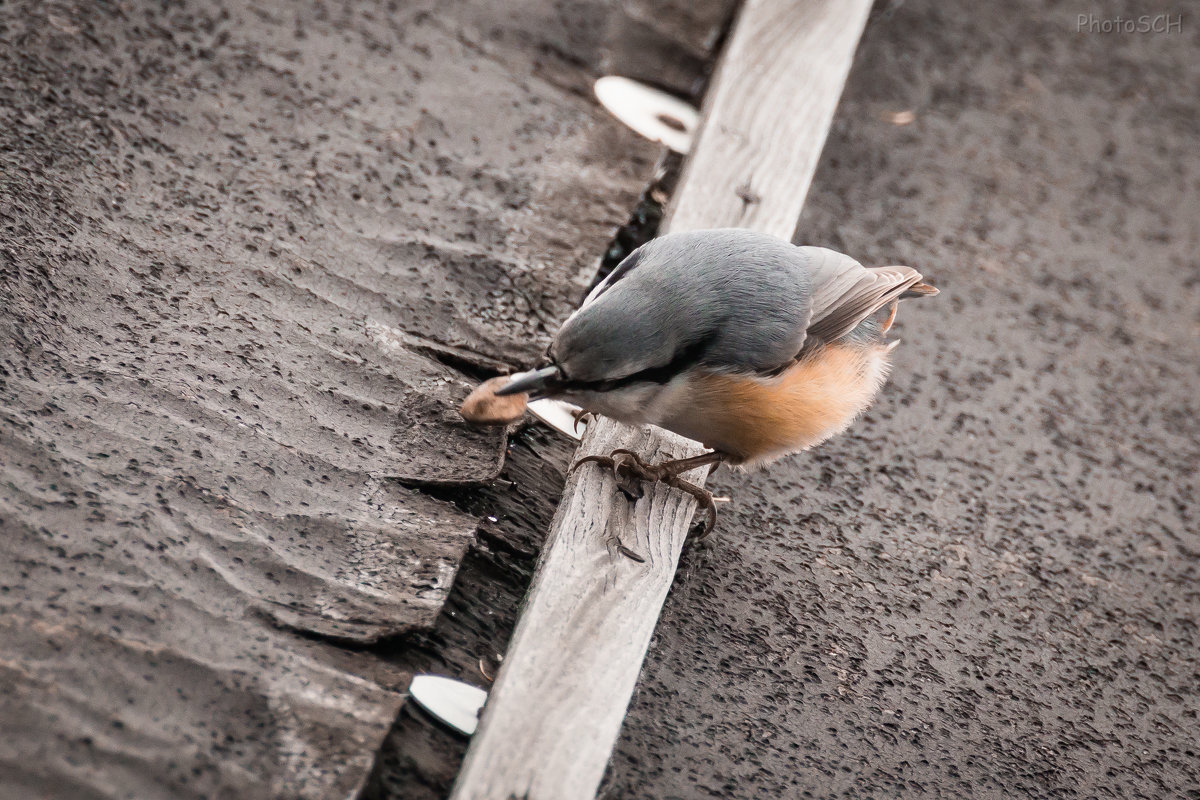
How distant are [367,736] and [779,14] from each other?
112 inches

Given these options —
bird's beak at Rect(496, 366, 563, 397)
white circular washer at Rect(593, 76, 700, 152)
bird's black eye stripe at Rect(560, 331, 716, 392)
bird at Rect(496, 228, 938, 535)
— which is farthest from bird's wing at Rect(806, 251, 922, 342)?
white circular washer at Rect(593, 76, 700, 152)

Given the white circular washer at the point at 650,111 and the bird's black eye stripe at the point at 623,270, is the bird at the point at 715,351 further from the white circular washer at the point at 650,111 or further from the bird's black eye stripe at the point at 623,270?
the white circular washer at the point at 650,111

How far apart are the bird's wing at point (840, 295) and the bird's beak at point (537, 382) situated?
2.26ft

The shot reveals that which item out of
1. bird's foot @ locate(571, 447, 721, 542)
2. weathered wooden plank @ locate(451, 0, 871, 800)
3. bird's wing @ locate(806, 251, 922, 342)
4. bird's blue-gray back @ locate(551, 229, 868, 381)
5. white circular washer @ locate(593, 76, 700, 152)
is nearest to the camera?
→ weathered wooden plank @ locate(451, 0, 871, 800)

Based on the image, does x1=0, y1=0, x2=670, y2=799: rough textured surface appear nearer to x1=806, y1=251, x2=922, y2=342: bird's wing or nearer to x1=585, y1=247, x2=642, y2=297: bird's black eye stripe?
x1=585, y1=247, x2=642, y2=297: bird's black eye stripe

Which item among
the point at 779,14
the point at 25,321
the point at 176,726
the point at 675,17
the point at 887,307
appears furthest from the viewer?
the point at 675,17

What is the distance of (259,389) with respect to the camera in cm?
219

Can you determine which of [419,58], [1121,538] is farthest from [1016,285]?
[419,58]

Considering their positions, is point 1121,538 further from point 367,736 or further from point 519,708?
point 367,736

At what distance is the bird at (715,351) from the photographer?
1974 mm

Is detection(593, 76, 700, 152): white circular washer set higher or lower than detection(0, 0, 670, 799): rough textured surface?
higher

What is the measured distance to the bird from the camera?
197 cm

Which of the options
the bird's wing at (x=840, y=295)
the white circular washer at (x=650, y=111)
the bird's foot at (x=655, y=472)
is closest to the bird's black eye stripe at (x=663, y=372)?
the bird's foot at (x=655, y=472)

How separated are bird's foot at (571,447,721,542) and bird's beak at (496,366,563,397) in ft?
0.90
